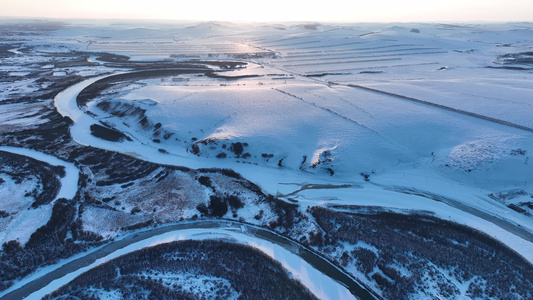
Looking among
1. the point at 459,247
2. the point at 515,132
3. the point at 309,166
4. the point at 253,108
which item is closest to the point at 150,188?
the point at 309,166

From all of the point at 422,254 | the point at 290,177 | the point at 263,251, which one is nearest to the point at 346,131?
the point at 290,177

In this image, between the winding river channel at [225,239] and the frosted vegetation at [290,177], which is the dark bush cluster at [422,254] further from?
the winding river channel at [225,239]

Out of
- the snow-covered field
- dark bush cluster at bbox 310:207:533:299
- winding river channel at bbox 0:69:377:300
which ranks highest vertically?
the snow-covered field

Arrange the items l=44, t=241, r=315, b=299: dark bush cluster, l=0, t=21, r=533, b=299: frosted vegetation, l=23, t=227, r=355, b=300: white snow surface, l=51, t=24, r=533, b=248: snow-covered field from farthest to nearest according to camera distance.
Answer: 1. l=51, t=24, r=533, b=248: snow-covered field
2. l=0, t=21, r=533, b=299: frosted vegetation
3. l=23, t=227, r=355, b=300: white snow surface
4. l=44, t=241, r=315, b=299: dark bush cluster

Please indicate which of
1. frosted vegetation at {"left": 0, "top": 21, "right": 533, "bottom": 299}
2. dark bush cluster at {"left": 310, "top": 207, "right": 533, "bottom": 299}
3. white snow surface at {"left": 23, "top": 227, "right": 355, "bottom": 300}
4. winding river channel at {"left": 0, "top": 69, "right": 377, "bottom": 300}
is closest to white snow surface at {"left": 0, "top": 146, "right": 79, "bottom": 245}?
frosted vegetation at {"left": 0, "top": 21, "right": 533, "bottom": 299}

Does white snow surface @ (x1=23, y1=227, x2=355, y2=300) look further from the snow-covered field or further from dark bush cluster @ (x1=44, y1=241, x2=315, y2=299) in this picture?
the snow-covered field

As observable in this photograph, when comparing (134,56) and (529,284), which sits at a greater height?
(134,56)

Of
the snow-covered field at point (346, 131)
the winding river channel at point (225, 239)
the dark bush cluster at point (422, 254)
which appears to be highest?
Answer: the snow-covered field at point (346, 131)

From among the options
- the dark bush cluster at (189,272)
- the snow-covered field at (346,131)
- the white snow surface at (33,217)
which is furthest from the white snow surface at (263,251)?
the snow-covered field at (346,131)

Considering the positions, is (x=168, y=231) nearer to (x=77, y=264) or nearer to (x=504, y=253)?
(x=77, y=264)

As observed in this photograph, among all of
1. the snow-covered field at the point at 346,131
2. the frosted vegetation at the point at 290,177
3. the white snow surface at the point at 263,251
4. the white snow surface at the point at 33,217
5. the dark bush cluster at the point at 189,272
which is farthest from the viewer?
the snow-covered field at the point at 346,131

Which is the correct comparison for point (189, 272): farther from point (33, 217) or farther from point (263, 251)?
point (33, 217)
